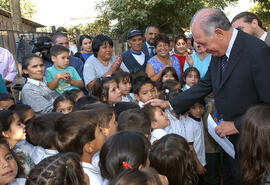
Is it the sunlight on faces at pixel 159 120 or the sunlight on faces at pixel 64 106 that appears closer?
the sunlight on faces at pixel 159 120

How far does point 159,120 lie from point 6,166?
5.35ft

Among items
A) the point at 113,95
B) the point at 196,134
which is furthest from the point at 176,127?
the point at 113,95

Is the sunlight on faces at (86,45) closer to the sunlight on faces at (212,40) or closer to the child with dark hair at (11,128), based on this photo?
the child with dark hair at (11,128)

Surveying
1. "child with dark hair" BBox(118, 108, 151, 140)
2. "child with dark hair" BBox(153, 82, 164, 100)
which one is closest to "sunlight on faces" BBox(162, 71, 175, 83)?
"child with dark hair" BBox(153, 82, 164, 100)

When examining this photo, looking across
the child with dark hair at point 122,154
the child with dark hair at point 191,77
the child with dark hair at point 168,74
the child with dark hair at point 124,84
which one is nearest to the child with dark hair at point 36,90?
the child with dark hair at point 124,84

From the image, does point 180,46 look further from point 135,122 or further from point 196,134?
point 135,122

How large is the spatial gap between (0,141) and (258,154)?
1804 millimetres

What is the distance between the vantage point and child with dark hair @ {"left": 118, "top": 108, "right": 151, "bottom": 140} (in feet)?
8.68

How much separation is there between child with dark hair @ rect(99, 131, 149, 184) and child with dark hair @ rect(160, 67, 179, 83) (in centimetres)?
264

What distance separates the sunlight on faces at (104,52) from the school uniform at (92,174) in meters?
2.51

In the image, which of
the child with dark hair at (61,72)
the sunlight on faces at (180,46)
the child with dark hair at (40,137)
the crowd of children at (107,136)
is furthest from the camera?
the sunlight on faces at (180,46)

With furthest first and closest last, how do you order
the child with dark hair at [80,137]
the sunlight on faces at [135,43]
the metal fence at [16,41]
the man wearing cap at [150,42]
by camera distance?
the man wearing cap at [150,42] < the metal fence at [16,41] < the sunlight on faces at [135,43] < the child with dark hair at [80,137]

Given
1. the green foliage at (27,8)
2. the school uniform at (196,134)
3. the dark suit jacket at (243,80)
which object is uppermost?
the green foliage at (27,8)

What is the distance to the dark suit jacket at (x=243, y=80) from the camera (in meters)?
2.25
